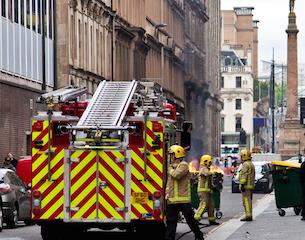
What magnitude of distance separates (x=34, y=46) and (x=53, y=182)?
32.5 metres

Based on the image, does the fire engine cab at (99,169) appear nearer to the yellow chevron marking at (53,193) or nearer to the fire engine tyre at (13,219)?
the yellow chevron marking at (53,193)

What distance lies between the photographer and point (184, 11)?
114375 millimetres

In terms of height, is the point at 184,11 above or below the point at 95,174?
above

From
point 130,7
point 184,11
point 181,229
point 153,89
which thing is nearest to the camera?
point 153,89

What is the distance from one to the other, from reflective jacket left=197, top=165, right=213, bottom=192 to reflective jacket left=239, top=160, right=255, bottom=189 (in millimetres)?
1466

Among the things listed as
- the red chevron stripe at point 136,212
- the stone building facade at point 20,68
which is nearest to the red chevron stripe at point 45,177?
the red chevron stripe at point 136,212

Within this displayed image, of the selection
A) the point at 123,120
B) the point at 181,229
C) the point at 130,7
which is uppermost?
the point at 130,7

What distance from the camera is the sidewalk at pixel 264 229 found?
27406mm

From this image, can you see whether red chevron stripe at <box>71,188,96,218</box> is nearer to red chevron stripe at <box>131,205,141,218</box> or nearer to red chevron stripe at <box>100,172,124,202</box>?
red chevron stripe at <box>100,172,124,202</box>

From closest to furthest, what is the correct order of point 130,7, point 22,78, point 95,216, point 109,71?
point 95,216
point 22,78
point 109,71
point 130,7

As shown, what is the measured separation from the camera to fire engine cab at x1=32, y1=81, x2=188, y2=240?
77.4ft

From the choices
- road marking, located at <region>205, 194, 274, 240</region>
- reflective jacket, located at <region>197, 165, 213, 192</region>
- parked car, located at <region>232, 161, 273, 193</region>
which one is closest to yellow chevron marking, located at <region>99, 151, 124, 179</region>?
road marking, located at <region>205, 194, 274, 240</region>

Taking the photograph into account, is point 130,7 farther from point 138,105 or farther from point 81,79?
point 138,105

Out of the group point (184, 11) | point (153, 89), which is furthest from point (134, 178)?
point (184, 11)
